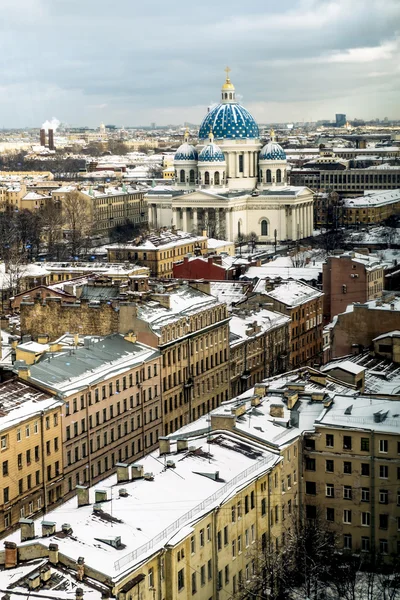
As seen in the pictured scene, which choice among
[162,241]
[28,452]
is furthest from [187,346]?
[162,241]

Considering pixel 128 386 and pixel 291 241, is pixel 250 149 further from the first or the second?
pixel 128 386

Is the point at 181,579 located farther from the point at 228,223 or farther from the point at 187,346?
the point at 228,223

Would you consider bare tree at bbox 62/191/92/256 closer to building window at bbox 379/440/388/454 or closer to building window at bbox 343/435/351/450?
building window at bbox 343/435/351/450

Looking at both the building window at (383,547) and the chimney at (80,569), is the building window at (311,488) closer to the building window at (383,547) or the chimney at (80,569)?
the building window at (383,547)

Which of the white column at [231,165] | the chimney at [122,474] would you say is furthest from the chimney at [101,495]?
the white column at [231,165]

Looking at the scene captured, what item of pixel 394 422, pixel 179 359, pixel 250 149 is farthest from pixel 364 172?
pixel 394 422

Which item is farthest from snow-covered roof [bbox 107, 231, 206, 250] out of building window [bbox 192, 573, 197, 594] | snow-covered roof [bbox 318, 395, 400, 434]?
building window [bbox 192, 573, 197, 594]
